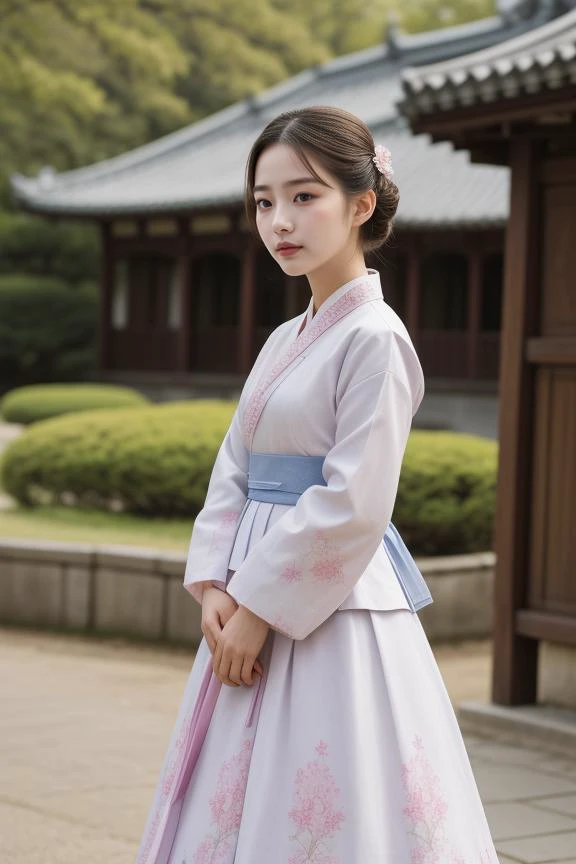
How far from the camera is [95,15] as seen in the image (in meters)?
23.8

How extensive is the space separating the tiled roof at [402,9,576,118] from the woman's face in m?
2.85

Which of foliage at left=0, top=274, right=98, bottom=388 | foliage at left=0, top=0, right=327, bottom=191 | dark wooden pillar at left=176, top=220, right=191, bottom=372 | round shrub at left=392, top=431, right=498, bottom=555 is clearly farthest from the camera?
foliage at left=0, top=274, right=98, bottom=388

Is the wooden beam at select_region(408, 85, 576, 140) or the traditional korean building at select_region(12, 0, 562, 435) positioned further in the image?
the traditional korean building at select_region(12, 0, 562, 435)

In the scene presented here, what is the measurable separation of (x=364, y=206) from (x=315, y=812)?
126 centimetres

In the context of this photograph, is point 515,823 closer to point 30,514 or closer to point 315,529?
point 315,529

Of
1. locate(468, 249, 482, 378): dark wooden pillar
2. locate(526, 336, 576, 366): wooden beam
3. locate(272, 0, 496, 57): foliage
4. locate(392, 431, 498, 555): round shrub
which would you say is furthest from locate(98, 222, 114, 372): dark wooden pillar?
locate(526, 336, 576, 366): wooden beam

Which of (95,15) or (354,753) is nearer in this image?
(354,753)

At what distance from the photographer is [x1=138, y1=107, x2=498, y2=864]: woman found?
2.52m

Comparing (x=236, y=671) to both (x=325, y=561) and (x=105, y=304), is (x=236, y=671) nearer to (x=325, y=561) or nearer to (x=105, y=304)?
(x=325, y=561)

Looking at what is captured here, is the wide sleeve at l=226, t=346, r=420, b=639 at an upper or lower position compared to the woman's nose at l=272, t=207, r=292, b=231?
lower

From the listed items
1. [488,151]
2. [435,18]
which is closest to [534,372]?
[488,151]

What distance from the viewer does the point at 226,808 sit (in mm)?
2596

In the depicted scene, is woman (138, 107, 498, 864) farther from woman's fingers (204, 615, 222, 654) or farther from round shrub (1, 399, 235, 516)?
round shrub (1, 399, 235, 516)

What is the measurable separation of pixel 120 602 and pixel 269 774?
17.1ft
